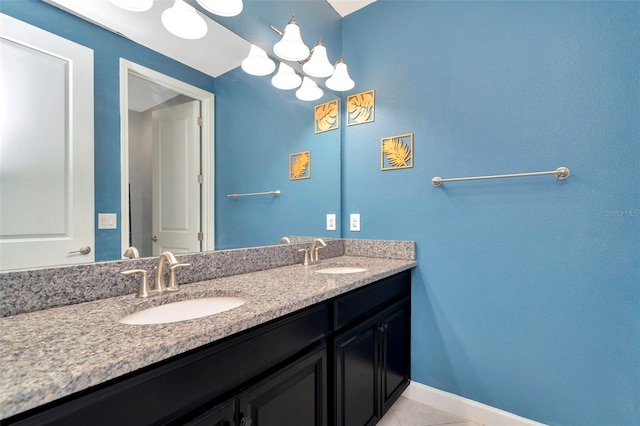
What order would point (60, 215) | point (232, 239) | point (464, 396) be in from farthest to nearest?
point (464, 396), point (232, 239), point (60, 215)

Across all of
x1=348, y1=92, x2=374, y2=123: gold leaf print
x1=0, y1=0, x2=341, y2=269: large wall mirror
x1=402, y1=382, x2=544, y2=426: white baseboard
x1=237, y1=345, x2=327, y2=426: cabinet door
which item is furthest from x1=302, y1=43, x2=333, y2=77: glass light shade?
x1=402, y1=382, x2=544, y2=426: white baseboard

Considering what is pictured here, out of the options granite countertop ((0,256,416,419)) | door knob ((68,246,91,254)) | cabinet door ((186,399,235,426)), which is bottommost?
cabinet door ((186,399,235,426))

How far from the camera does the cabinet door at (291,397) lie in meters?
0.79

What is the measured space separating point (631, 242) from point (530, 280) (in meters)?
0.40

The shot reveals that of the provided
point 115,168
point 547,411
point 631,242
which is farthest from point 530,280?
point 115,168

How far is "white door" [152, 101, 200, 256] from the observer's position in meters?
1.09

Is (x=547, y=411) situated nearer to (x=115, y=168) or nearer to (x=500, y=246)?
(x=500, y=246)

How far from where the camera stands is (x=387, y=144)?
185 cm

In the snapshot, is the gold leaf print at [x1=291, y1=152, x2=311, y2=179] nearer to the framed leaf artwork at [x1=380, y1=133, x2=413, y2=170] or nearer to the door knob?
the framed leaf artwork at [x1=380, y1=133, x2=413, y2=170]

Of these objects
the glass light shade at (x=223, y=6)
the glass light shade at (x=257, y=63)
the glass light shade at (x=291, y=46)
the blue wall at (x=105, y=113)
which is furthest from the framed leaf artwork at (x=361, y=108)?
the blue wall at (x=105, y=113)

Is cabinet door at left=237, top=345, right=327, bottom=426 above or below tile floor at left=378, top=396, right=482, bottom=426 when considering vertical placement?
above

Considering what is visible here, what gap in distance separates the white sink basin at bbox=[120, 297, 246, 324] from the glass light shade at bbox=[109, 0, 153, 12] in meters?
1.02

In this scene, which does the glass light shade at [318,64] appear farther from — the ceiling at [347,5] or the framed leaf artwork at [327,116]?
the ceiling at [347,5]

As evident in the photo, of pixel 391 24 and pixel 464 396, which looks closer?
pixel 464 396
